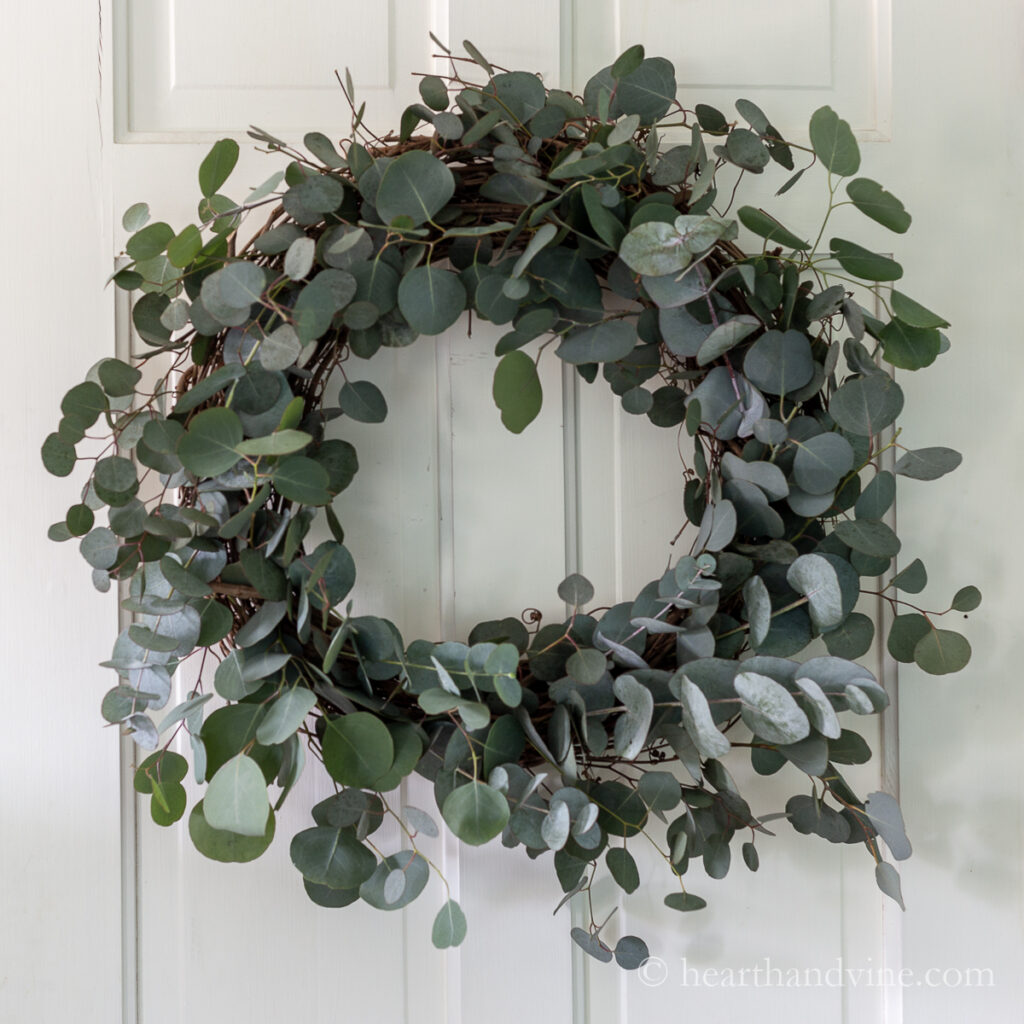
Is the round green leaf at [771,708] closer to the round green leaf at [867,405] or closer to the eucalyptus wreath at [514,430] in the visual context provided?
the eucalyptus wreath at [514,430]

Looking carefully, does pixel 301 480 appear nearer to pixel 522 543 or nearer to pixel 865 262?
pixel 522 543

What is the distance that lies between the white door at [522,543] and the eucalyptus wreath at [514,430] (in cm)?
9

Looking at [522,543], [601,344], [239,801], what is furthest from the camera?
[522,543]

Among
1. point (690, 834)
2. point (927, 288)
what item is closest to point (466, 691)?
point (690, 834)

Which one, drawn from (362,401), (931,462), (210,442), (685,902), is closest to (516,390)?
(362,401)

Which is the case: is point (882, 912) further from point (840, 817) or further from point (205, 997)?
point (205, 997)

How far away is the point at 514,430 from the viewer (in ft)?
2.29

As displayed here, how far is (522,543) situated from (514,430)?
0.54ft

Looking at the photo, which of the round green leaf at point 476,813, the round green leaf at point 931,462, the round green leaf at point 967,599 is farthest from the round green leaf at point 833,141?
the round green leaf at point 476,813

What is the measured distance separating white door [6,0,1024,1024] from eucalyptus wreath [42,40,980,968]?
90mm

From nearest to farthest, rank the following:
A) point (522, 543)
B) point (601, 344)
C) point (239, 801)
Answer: point (239, 801) < point (601, 344) < point (522, 543)

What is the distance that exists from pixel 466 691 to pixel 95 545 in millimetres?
337

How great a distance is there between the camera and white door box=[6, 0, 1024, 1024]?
80 centimetres

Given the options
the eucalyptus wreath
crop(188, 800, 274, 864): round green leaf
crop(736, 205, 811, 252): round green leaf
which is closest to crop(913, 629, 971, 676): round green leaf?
the eucalyptus wreath
